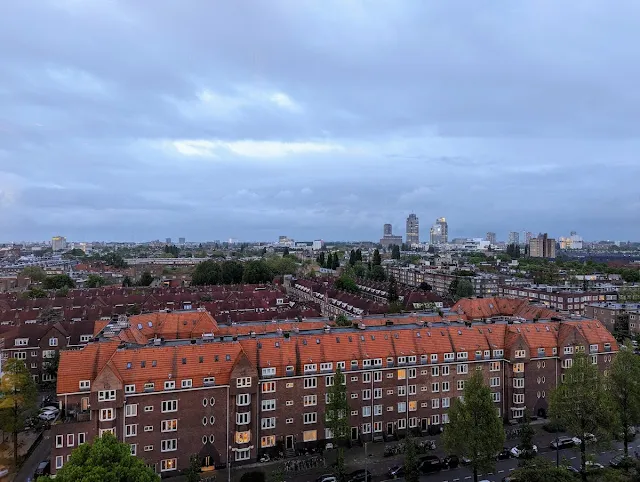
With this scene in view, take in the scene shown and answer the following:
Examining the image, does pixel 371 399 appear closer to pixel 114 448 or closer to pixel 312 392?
pixel 312 392

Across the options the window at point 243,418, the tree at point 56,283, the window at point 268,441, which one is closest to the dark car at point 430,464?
the window at point 268,441

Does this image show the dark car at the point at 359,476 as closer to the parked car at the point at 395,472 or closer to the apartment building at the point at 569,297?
the parked car at the point at 395,472

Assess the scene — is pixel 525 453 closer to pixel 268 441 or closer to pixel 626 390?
pixel 626 390

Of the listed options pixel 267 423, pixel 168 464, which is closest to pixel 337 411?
pixel 267 423

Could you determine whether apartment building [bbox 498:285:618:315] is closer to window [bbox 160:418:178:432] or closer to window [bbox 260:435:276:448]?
window [bbox 260:435:276:448]

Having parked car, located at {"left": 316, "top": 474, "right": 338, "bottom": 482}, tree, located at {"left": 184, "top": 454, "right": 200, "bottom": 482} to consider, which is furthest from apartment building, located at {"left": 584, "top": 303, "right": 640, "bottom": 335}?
tree, located at {"left": 184, "top": 454, "right": 200, "bottom": 482}
